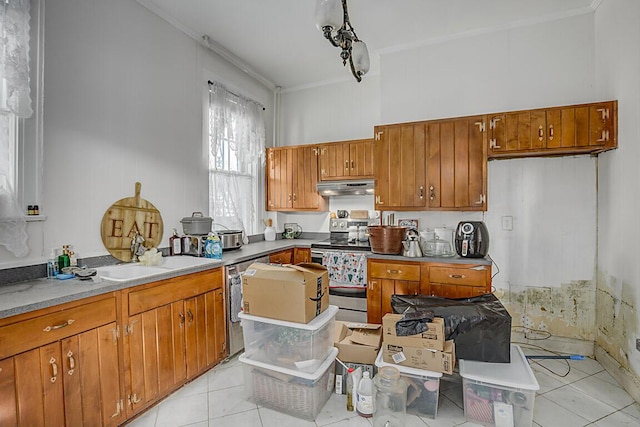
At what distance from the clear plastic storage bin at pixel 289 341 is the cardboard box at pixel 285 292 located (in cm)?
5

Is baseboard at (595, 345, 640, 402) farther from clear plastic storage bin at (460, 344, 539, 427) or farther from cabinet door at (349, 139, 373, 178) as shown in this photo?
cabinet door at (349, 139, 373, 178)

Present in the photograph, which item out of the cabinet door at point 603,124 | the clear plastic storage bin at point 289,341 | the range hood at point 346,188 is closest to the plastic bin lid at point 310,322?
the clear plastic storage bin at point 289,341

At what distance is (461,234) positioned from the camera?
9.40ft

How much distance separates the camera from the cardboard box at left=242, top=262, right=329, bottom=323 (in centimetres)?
196

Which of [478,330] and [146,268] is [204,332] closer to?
[146,268]

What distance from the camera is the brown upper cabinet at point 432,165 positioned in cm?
301

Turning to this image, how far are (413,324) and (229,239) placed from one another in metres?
1.97

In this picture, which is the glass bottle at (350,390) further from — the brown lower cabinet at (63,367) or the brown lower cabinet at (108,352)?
the brown lower cabinet at (63,367)

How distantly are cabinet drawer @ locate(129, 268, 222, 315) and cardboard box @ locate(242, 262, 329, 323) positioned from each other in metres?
0.54

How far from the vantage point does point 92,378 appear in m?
1.77

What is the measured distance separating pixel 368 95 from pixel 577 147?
2378 mm

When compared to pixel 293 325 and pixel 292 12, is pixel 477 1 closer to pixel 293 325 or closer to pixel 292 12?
pixel 292 12

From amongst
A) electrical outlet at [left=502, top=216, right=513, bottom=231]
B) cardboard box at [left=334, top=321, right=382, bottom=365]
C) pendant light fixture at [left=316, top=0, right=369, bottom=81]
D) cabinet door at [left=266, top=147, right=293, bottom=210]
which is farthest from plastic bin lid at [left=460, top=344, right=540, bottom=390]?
cabinet door at [left=266, top=147, right=293, bottom=210]

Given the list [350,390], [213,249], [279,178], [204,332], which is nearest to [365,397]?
[350,390]
